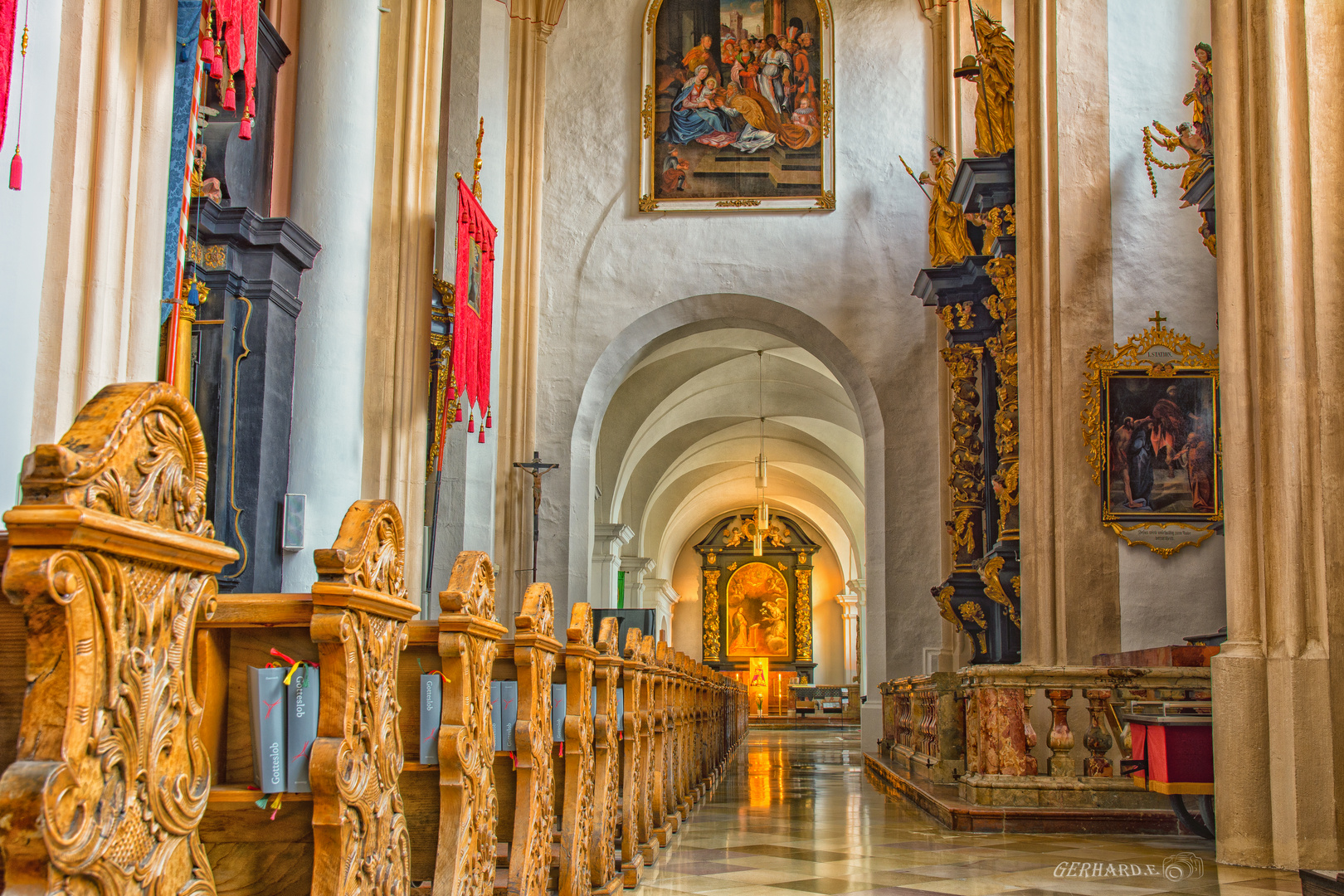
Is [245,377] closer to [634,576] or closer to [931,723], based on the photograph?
[931,723]

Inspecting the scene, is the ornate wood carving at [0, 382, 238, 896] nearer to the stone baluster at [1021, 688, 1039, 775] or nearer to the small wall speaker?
the small wall speaker

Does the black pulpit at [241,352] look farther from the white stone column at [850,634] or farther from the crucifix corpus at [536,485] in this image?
the white stone column at [850,634]

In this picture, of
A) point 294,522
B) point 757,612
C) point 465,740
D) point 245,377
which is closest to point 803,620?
point 757,612

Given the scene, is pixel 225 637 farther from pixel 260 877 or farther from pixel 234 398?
pixel 234 398

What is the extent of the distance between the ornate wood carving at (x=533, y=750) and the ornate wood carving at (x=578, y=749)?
0.92 ft

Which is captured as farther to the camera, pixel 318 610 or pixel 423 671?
pixel 423 671

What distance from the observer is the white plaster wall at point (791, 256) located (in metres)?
13.6

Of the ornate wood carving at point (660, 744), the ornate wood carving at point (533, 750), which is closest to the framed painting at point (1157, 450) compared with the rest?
the ornate wood carving at point (660, 744)

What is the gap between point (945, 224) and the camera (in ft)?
34.8

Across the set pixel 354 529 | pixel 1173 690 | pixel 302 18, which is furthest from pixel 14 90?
pixel 1173 690

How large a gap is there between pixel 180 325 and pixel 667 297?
8228 millimetres

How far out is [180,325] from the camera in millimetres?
6246

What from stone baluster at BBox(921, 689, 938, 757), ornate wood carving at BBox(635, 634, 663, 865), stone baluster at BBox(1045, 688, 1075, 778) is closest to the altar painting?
stone baluster at BBox(921, 689, 938, 757)

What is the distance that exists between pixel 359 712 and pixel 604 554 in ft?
54.8
